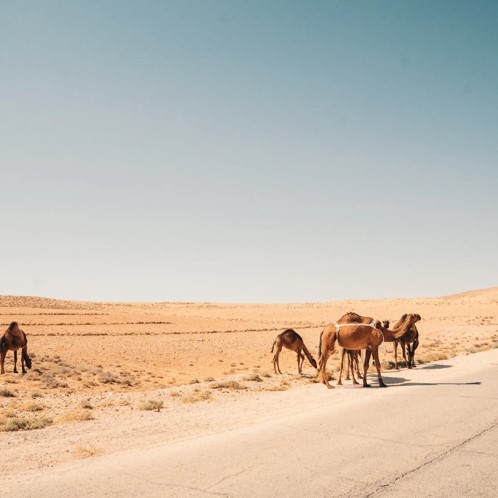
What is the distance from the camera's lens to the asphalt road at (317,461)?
6188 mm

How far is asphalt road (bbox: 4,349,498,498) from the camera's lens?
619 cm

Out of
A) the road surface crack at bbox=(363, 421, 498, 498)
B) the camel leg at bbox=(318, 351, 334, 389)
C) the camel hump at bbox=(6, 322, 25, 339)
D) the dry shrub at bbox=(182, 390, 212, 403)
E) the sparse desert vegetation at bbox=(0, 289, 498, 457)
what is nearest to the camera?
the road surface crack at bbox=(363, 421, 498, 498)

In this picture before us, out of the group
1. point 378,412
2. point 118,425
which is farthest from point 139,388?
point 378,412

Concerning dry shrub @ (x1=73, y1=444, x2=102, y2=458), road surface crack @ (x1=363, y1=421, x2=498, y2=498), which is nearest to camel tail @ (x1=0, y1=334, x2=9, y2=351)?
dry shrub @ (x1=73, y1=444, x2=102, y2=458)

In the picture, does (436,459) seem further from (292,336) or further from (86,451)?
(292,336)

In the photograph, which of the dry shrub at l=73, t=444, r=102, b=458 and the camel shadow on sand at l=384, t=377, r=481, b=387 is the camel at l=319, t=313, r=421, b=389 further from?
the dry shrub at l=73, t=444, r=102, b=458

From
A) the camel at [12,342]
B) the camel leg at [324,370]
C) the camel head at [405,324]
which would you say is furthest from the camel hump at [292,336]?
the camel at [12,342]

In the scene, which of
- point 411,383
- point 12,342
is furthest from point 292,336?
point 12,342

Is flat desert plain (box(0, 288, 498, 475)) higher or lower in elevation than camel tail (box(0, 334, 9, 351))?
lower

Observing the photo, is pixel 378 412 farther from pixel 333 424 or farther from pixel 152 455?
pixel 152 455

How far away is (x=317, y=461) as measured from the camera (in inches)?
285

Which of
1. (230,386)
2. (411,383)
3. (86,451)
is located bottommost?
(230,386)

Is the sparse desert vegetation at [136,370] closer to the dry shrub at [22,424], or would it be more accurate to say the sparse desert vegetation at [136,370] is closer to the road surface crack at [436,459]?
the dry shrub at [22,424]

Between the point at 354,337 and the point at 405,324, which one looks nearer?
the point at 354,337
